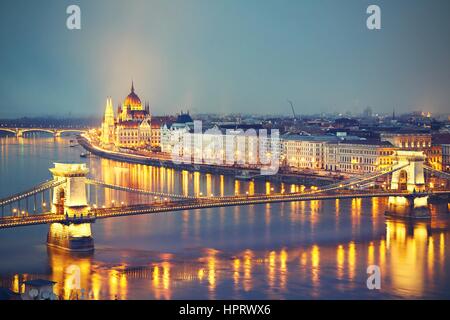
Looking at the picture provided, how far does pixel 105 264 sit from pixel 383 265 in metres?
4.66

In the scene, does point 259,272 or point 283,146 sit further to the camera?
point 283,146

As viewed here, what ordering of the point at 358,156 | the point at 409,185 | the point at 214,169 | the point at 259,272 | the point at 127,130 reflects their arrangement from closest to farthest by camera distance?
the point at 259,272 → the point at 409,185 → the point at 358,156 → the point at 214,169 → the point at 127,130

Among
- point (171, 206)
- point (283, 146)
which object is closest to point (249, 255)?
point (171, 206)

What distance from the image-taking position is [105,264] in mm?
14664

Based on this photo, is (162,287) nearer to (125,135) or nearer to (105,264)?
(105,264)

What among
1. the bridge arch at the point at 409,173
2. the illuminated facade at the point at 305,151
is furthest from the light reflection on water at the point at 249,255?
the illuminated facade at the point at 305,151

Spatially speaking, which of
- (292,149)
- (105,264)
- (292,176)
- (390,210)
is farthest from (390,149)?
(105,264)

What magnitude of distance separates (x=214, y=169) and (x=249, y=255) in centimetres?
1782

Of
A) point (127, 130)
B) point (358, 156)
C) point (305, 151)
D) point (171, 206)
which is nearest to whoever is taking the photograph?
point (171, 206)

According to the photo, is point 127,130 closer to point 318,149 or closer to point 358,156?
point 318,149

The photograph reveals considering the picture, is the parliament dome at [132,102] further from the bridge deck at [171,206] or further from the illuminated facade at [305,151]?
the bridge deck at [171,206]

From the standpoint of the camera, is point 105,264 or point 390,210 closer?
point 105,264

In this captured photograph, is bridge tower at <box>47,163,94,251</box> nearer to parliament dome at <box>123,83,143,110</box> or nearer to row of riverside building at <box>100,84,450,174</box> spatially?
row of riverside building at <box>100,84,450,174</box>

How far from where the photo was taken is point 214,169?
3341 cm
